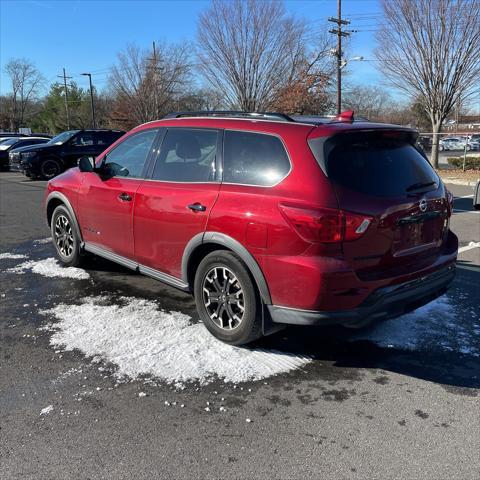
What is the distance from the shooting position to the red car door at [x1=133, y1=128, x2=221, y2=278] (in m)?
3.95

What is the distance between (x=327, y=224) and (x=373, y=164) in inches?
26.9

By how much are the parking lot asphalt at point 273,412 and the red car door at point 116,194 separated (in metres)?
1.02

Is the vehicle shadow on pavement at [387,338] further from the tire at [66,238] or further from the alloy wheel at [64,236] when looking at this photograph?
the alloy wheel at [64,236]

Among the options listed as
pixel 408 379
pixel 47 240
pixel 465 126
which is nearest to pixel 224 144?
pixel 408 379

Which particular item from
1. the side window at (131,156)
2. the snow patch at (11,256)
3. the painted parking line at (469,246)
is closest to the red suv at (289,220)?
the side window at (131,156)

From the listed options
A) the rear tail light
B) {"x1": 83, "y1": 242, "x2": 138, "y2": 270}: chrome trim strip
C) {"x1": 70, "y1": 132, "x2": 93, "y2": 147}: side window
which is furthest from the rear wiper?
{"x1": 70, "y1": 132, "x2": 93, "y2": 147}: side window

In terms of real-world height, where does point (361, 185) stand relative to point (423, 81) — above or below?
below

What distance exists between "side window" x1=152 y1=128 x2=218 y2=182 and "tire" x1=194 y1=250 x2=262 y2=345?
2.32 ft

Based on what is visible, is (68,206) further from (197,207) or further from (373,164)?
(373,164)

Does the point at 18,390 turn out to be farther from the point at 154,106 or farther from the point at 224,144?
the point at 154,106

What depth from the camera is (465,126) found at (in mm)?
64312

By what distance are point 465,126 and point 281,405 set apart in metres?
69.5

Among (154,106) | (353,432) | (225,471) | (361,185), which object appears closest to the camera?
(225,471)

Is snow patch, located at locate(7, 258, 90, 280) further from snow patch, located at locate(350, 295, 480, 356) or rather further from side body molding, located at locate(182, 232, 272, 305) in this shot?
snow patch, located at locate(350, 295, 480, 356)
